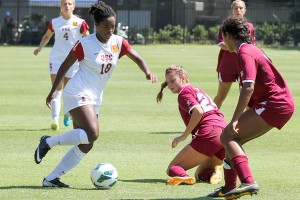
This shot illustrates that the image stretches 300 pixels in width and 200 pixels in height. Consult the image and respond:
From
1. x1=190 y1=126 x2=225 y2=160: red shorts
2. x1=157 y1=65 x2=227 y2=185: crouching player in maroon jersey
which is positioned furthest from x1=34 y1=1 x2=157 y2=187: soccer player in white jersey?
x1=190 y1=126 x2=225 y2=160: red shorts

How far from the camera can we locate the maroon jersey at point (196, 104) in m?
10.0

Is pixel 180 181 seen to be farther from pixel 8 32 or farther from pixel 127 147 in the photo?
pixel 8 32

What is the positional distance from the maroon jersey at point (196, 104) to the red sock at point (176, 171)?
45 centimetres

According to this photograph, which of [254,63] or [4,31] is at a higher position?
[254,63]

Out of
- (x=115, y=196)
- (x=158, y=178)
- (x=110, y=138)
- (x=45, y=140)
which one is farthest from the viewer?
(x=110, y=138)

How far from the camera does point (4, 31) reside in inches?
1997

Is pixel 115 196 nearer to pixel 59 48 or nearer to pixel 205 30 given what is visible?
pixel 59 48

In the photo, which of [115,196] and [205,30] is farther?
[205,30]

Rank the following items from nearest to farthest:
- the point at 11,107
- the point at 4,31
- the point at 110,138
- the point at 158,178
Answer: the point at 158,178, the point at 110,138, the point at 11,107, the point at 4,31

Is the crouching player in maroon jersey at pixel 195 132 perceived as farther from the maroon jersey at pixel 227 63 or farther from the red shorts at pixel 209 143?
the maroon jersey at pixel 227 63

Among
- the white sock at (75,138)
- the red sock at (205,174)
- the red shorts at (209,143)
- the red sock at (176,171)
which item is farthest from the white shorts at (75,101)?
the red sock at (205,174)

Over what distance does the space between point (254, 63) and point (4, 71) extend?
20.5m

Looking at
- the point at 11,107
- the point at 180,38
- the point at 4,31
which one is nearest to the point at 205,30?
the point at 180,38

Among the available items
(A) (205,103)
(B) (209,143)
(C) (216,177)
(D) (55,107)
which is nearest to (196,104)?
(A) (205,103)
